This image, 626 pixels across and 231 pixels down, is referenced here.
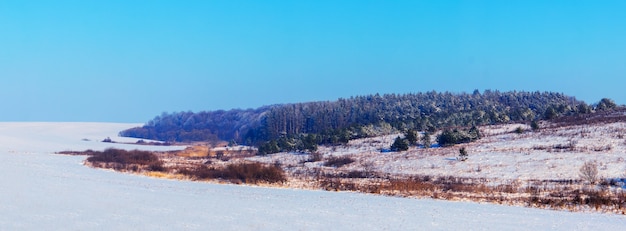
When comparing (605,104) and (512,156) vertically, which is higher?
(605,104)

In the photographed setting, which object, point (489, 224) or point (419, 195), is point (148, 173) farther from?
point (489, 224)

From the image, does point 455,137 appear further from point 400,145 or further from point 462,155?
point 462,155

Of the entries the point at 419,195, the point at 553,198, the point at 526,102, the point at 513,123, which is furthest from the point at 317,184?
the point at 526,102

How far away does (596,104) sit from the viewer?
253 feet

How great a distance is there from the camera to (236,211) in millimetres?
20594

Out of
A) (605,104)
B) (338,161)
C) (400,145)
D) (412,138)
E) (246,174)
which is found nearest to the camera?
(246,174)

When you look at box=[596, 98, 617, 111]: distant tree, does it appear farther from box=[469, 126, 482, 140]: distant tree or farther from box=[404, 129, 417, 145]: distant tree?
box=[404, 129, 417, 145]: distant tree

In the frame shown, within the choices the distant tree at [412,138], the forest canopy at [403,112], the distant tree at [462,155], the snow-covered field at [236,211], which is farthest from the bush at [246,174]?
the forest canopy at [403,112]

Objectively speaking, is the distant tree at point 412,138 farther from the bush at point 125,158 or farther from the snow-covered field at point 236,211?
the snow-covered field at point 236,211

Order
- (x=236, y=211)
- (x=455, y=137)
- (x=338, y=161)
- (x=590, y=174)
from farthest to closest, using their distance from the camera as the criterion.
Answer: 1. (x=455, y=137)
2. (x=338, y=161)
3. (x=590, y=174)
4. (x=236, y=211)

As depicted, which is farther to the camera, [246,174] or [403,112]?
[403,112]

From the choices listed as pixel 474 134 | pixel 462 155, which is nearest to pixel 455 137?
pixel 474 134

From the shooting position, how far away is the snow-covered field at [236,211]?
1753 cm

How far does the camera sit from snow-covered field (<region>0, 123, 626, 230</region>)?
17.5 metres
